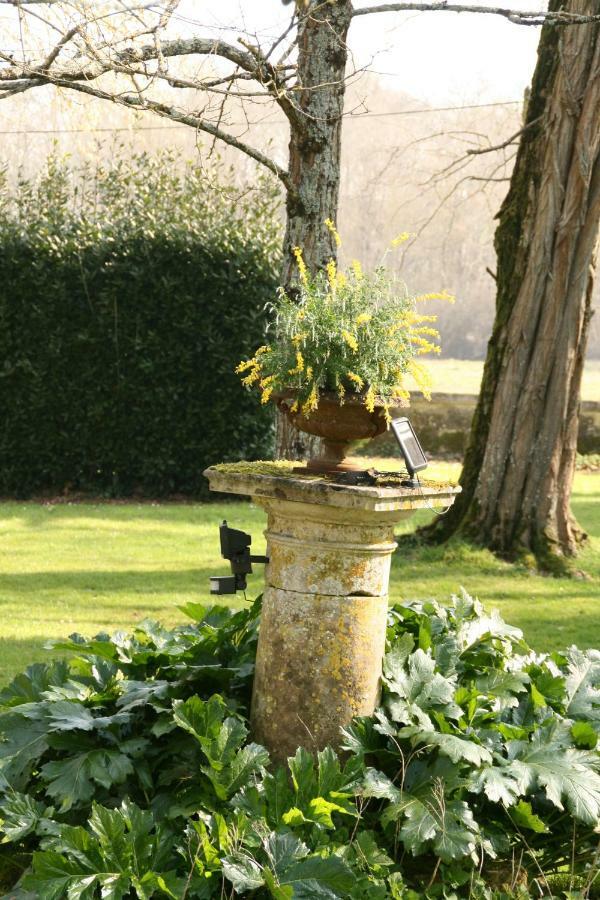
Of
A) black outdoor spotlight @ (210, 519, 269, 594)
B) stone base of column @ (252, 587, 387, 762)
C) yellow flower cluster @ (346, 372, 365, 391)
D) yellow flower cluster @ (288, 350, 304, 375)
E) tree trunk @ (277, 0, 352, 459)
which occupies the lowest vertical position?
stone base of column @ (252, 587, 387, 762)

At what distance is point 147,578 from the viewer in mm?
8422

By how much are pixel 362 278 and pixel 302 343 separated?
0.40m

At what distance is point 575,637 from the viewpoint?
708 centimetres

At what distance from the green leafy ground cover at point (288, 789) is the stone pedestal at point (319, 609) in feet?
0.38

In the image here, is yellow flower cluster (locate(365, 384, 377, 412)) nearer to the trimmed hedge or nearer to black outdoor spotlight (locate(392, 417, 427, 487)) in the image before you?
black outdoor spotlight (locate(392, 417, 427, 487))

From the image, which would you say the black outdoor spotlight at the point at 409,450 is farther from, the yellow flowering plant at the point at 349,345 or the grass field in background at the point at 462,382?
the grass field in background at the point at 462,382

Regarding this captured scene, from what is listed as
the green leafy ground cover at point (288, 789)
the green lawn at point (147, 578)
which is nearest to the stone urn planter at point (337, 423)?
the green leafy ground cover at point (288, 789)

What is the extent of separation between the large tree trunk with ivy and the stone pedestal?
5.23 m

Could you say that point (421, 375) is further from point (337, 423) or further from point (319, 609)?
point (319, 609)

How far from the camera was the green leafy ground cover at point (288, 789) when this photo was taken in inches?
126

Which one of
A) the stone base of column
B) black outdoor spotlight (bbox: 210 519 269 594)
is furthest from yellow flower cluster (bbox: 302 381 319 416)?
the stone base of column

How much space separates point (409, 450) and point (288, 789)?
1246 millimetres

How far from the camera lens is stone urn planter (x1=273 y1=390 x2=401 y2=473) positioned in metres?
3.79

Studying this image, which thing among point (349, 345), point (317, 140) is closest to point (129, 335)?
point (317, 140)
